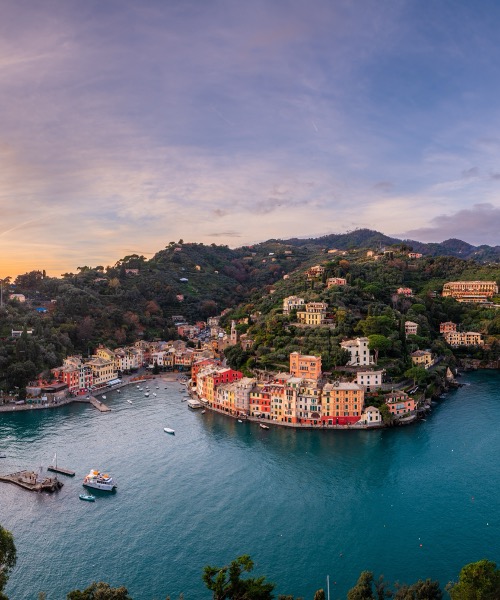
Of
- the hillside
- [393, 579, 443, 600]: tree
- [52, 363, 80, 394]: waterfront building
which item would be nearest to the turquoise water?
[393, 579, 443, 600]: tree

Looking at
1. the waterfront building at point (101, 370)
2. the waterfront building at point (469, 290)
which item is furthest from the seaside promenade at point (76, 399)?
the waterfront building at point (469, 290)

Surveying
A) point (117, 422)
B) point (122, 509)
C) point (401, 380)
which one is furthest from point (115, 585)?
point (401, 380)

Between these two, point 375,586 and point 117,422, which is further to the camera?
point 117,422

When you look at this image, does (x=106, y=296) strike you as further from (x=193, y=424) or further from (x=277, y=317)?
(x=193, y=424)

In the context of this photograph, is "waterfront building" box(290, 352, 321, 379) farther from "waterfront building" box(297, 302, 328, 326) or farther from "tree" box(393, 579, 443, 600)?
"tree" box(393, 579, 443, 600)

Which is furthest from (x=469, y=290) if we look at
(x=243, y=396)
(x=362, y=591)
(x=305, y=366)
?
(x=362, y=591)

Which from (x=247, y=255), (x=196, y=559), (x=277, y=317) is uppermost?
(x=247, y=255)

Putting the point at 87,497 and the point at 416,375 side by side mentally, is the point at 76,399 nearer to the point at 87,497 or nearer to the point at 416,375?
the point at 87,497
